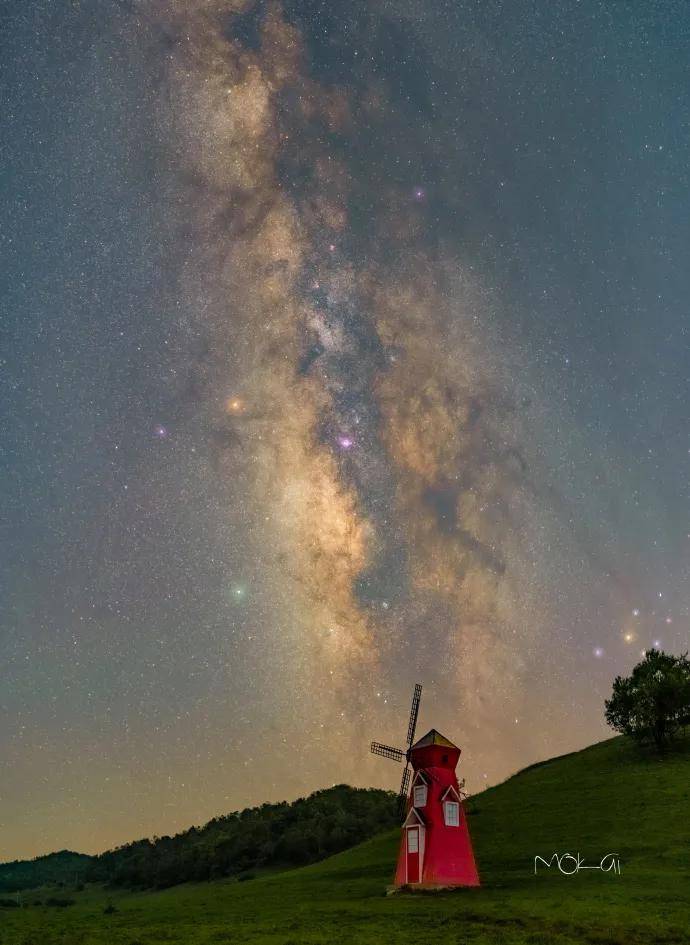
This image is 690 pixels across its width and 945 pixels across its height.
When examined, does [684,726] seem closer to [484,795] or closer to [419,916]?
[484,795]

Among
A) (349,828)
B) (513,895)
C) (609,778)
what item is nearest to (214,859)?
(349,828)

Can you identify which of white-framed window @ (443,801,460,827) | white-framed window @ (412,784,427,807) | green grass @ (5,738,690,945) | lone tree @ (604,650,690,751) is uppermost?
lone tree @ (604,650,690,751)

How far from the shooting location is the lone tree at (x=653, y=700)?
7081 centimetres

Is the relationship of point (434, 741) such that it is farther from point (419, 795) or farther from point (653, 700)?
point (653, 700)

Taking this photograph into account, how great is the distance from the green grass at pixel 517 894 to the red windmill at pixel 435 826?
178 centimetres

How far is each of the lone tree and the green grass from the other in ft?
11.5

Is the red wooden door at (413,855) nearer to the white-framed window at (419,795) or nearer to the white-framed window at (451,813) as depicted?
the white-framed window at (419,795)

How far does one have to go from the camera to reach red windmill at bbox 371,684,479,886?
43.4 metres
